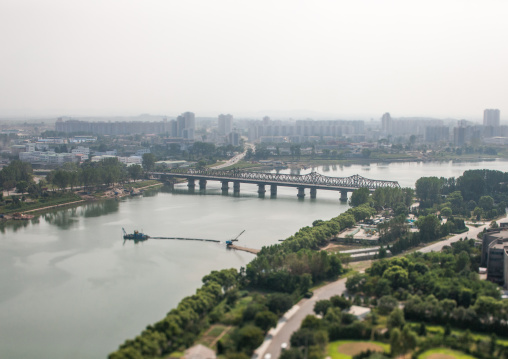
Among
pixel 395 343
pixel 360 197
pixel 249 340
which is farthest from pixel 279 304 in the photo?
pixel 360 197

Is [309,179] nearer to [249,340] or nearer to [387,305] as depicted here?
[387,305]

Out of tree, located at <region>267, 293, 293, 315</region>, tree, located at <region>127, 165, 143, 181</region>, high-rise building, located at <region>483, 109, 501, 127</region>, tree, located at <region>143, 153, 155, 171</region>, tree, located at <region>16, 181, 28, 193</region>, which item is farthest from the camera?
high-rise building, located at <region>483, 109, 501, 127</region>

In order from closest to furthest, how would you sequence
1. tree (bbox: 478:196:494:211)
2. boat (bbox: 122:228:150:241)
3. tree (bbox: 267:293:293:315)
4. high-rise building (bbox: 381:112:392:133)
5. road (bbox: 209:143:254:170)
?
tree (bbox: 267:293:293:315) < boat (bbox: 122:228:150:241) < tree (bbox: 478:196:494:211) < road (bbox: 209:143:254:170) < high-rise building (bbox: 381:112:392:133)

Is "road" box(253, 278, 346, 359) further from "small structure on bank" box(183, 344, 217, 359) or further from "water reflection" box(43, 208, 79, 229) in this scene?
"water reflection" box(43, 208, 79, 229)

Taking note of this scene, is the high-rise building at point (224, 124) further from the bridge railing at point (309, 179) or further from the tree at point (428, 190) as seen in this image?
the tree at point (428, 190)

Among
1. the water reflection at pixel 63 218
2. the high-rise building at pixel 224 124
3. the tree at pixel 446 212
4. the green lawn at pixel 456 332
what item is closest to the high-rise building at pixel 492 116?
the high-rise building at pixel 224 124

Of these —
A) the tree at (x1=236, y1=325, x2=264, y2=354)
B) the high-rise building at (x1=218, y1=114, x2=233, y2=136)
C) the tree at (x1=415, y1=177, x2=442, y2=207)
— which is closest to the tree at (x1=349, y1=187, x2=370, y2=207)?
the tree at (x1=415, y1=177, x2=442, y2=207)
